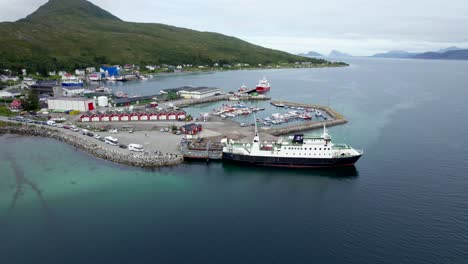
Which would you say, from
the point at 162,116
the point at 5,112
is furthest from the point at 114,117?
the point at 5,112

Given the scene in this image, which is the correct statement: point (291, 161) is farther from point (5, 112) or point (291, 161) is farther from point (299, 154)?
point (5, 112)

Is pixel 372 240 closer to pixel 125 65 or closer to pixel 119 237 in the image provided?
pixel 119 237

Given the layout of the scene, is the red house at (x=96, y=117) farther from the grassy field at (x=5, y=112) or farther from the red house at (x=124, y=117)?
the grassy field at (x=5, y=112)

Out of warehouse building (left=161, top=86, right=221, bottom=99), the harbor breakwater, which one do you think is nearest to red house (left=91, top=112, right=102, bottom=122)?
the harbor breakwater

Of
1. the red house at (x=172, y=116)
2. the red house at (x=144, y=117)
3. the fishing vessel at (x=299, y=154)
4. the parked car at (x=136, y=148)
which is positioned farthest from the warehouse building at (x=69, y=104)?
the fishing vessel at (x=299, y=154)

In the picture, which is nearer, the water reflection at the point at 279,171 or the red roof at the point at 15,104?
the water reflection at the point at 279,171

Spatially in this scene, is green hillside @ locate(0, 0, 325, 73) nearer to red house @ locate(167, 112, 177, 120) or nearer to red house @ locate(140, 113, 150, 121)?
red house @ locate(140, 113, 150, 121)

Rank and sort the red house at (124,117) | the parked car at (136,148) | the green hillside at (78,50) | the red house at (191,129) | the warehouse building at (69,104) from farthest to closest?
1. the green hillside at (78,50)
2. the warehouse building at (69,104)
3. the red house at (124,117)
4. the red house at (191,129)
5. the parked car at (136,148)
